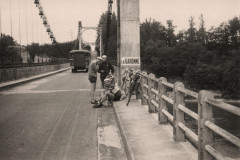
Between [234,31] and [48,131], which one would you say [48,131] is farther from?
[234,31]

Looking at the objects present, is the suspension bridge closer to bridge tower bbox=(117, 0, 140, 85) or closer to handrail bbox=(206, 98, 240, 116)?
handrail bbox=(206, 98, 240, 116)

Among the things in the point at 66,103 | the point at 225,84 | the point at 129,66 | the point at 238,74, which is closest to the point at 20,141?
the point at 66,103

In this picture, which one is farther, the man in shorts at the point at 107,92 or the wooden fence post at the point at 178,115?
the man in shorts at the point at 107,92

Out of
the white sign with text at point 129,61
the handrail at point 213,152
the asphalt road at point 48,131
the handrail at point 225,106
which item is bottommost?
the asphalt road at point 48,131

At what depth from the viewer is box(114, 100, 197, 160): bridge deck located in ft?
17.3

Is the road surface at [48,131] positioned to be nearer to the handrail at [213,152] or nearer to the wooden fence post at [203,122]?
the wooden fence post at [203,122]

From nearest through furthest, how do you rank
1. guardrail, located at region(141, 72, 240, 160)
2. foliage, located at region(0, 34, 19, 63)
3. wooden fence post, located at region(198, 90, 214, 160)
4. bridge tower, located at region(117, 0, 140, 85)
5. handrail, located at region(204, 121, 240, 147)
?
handrail, located at region(204, 121, 240, 147), guardrail, located at region(141, 72, 240, 160), wooden fence post, located at region(198, 90, 214, 160), bridge tower, located at region(117, 0, 140, 85), foliage, located at region(0, 34, 19, 63)

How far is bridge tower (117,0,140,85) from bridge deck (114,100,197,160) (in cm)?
517

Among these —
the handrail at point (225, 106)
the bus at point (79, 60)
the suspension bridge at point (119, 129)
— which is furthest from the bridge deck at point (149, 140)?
the bus at point (79, 60)

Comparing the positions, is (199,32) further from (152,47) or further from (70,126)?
(70,126)

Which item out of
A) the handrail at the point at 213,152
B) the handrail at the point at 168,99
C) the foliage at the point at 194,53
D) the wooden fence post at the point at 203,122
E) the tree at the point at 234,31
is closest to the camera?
the handrail at the point at 213,152

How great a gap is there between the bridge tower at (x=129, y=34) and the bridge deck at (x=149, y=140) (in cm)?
517

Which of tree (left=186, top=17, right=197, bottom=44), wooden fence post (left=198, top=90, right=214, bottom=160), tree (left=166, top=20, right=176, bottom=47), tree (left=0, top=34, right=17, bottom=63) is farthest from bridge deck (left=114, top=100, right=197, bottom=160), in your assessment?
tree (left=166, top=20, right=176, bottom=47)

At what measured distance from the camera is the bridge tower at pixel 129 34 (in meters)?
14.4
